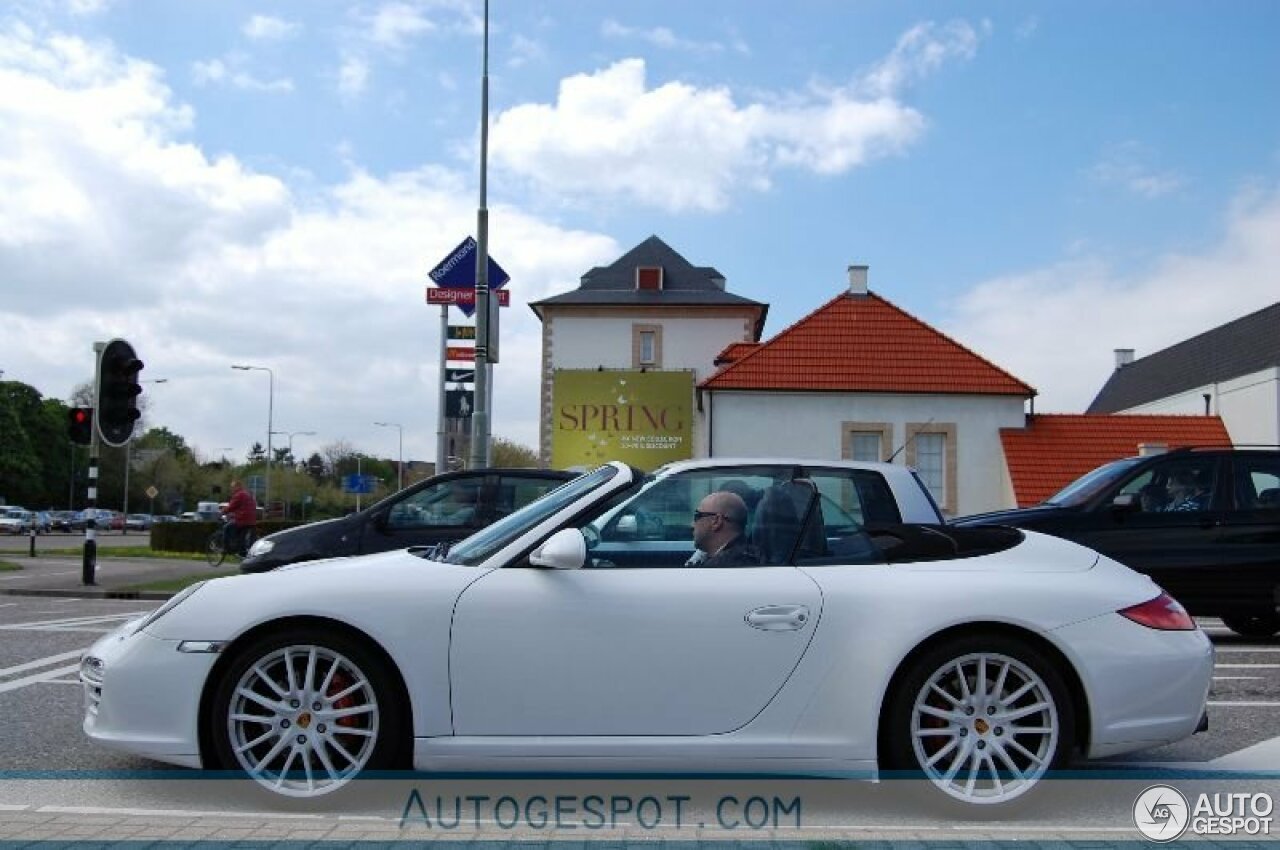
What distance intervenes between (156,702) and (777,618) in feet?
7.68

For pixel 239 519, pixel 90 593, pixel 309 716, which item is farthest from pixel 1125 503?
pixel 239 519

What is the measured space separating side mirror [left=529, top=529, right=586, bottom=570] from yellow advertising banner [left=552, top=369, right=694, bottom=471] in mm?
34748

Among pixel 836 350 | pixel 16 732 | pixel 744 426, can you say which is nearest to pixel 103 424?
pixel 16 732

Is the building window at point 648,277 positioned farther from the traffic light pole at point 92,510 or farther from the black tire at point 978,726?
the black tire at point 978,726

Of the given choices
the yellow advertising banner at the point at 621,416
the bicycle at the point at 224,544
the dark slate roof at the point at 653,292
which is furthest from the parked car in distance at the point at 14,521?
the bicycle at the point at 224,544

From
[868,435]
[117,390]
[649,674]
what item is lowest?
[649,674]

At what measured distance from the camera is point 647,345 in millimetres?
58625

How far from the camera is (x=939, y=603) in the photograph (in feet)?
14.8

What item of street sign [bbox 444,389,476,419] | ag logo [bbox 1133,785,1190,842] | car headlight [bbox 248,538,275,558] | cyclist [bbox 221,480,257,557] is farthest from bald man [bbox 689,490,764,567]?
cyclist [bbox 221,480,257,557]

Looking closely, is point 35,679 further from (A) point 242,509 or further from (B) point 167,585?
(A) point 242,509

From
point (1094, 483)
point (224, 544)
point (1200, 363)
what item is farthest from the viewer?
point (1200, 363)

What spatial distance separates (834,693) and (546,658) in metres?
1.07

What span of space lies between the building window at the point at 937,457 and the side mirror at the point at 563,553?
30428 millimetres

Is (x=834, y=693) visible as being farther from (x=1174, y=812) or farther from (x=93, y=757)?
(x=93, y=757)
